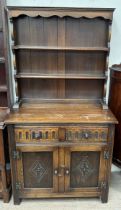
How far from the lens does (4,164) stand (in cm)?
185

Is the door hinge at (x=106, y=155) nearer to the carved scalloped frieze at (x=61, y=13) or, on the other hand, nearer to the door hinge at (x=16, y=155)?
the door hinge at (x=16, y=155)

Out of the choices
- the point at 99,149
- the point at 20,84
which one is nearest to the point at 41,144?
the point at 99,149

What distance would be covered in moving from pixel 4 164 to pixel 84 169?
0.75 meters

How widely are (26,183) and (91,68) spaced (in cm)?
132

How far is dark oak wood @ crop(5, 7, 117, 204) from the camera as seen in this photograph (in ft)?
5.78

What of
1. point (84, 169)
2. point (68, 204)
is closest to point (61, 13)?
point (84, 169)

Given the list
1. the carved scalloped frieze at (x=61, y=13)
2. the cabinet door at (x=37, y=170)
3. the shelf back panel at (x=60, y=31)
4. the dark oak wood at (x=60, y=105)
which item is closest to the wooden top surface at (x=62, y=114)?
the dark oak wood at (x=60, y=105)

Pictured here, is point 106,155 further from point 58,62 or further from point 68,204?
point 58,62

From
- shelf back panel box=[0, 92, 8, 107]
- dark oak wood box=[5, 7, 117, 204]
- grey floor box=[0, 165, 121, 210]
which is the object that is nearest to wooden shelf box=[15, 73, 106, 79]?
dark oak wood box=[5, 7, 117, 204]

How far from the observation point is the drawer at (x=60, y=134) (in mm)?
1738

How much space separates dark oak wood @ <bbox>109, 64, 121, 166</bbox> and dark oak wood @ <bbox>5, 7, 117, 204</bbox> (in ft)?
0.30

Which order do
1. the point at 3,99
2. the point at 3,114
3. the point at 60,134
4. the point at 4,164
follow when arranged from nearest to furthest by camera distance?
1. the point at 60,134
2. the point at 4,164
3. the point at 3,114
4. the point at 3,99

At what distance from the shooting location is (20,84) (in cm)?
Answer: 214

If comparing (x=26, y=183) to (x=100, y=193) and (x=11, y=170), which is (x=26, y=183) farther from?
(x=100, y=193)
